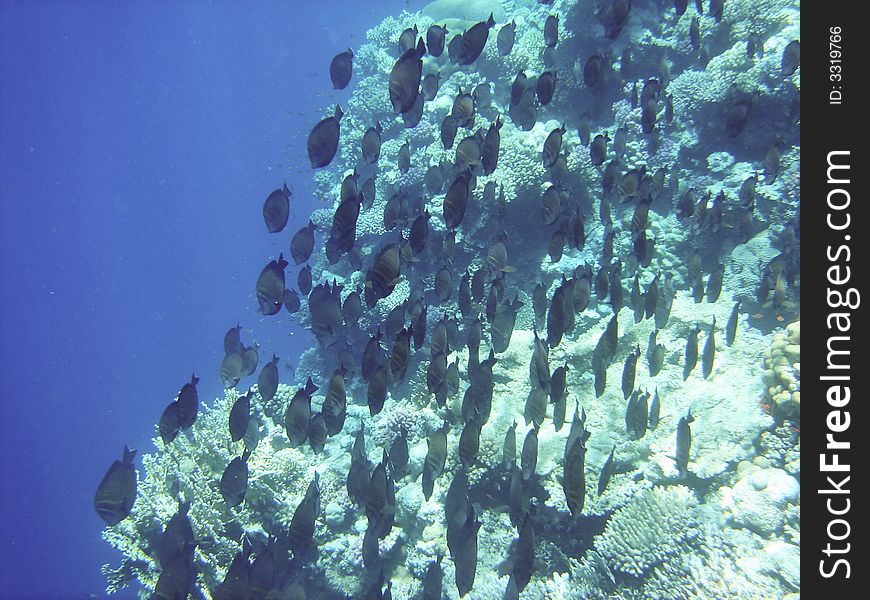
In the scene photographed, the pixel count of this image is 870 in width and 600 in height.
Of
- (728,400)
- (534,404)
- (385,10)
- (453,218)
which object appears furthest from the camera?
(385,10)

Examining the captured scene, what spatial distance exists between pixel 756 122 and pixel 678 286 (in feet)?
10.1

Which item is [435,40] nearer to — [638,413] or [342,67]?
[342,67]

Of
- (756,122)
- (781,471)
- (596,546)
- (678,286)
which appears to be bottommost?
(596,546)

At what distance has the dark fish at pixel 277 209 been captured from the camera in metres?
3.89

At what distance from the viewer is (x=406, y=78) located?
3270 millimetres

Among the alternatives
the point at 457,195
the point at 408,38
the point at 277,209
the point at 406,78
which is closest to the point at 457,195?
the point at 457,195

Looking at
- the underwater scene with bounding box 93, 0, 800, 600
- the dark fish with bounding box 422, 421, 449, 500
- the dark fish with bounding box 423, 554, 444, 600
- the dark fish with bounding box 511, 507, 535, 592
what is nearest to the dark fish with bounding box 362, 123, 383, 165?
the underwater scene with bounding box 93, 0, 800, 600

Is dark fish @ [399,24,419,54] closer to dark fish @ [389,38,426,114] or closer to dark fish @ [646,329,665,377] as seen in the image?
Result: dark fish @ [389,38,426,114]

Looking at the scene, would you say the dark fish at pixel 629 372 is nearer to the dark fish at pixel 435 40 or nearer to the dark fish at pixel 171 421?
the dark fish at pixel 435 40

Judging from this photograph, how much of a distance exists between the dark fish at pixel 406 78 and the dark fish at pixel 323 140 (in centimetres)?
51
